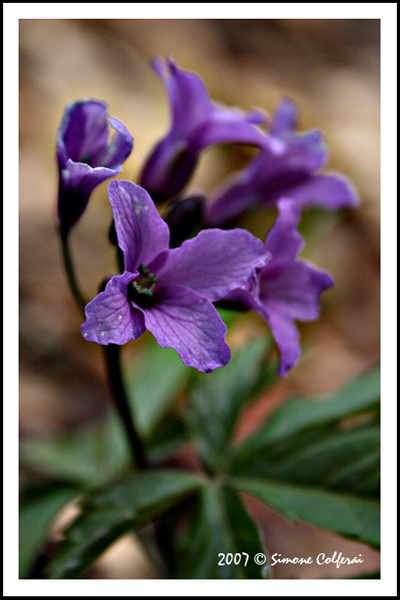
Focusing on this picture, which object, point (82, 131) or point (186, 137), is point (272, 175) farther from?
point (82, 131)

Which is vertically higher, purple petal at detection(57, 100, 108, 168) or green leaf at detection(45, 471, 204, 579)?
purple petal at detection(57, 100, 108, 168)

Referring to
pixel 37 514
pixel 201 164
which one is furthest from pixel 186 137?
pixel 201 164

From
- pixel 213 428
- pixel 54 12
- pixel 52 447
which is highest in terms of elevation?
pixel 54 12

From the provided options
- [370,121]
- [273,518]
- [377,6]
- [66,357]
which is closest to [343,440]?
[273,518]

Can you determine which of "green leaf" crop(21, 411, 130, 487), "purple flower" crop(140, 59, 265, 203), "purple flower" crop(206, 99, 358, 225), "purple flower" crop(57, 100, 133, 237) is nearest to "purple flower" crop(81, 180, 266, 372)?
"purple flower" crop(57, 100, 133, 237)

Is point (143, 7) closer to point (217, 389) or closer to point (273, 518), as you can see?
point (217, 389)

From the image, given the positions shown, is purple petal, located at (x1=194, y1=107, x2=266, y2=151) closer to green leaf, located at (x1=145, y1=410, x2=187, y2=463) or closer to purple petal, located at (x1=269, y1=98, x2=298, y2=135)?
purple petal, located at (x1=269, y1=98, x2=298, y2=135)

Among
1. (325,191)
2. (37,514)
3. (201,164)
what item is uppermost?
(201,164)
